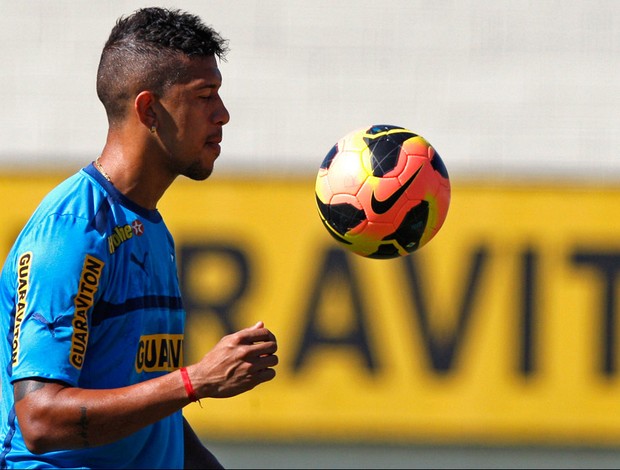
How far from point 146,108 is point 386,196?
102 cm

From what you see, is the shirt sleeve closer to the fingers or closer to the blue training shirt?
the blue training shirt

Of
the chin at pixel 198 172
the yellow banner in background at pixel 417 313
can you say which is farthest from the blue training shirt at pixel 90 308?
the yellow banner in background at pixel 417 313

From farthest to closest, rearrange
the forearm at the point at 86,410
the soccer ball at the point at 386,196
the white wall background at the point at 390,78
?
the white wall background at the point at 390,78, the soccer ball at the point at 386,196, the forearm at the point at 86,410

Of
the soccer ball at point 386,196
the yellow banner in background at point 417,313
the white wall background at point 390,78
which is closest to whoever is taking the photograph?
the soccer ball at point 386,196

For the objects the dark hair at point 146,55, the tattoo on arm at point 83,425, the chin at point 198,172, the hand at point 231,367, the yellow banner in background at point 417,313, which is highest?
the dark hair at point 146,55

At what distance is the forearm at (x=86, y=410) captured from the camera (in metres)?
2.85

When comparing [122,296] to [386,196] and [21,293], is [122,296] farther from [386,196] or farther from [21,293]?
[386,196]

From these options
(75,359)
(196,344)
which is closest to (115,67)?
(75,359)

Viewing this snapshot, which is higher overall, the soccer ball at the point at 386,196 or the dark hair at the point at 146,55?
the dark hair at the point at 146,55

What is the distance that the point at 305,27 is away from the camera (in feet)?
29.4

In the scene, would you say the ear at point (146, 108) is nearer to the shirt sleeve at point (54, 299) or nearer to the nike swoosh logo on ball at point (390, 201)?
the shirt sleeve at point (54, 299)

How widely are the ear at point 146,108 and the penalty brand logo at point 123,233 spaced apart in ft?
0.95

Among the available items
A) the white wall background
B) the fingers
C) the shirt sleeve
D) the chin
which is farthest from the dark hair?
the white wall background

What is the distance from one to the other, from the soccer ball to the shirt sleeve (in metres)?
1.25
